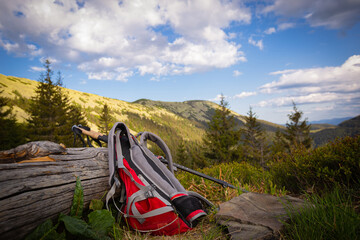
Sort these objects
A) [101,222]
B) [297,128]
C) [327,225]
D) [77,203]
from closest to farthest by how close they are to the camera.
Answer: [327,225]
[101,222]
[77,203]
[297,128]

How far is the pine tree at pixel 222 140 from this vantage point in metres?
21.3

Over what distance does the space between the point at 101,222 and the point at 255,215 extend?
183cm

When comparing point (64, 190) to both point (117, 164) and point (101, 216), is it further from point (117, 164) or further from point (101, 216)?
point (117, 164)

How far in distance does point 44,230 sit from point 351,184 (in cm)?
412

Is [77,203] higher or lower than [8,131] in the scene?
lower

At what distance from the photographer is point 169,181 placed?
2.56m

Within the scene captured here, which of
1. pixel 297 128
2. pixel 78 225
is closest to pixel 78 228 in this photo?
pixel 78 225

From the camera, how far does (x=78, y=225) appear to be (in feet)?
5.80

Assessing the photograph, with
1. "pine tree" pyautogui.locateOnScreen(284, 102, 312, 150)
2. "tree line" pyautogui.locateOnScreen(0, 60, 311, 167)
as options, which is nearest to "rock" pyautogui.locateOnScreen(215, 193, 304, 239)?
"tree line" pyautogui.locateOnScreen(0, 60, 311, 167)

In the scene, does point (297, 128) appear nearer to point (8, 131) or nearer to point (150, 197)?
Result: point (150, 197)

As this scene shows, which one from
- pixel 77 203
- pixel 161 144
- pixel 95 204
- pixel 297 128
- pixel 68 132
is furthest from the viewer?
pixel 297 128

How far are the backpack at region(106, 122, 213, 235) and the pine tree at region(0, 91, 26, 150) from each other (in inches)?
1037

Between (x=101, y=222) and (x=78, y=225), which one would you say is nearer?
(x=78, y=225)

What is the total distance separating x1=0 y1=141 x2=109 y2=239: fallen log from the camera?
153 cm
